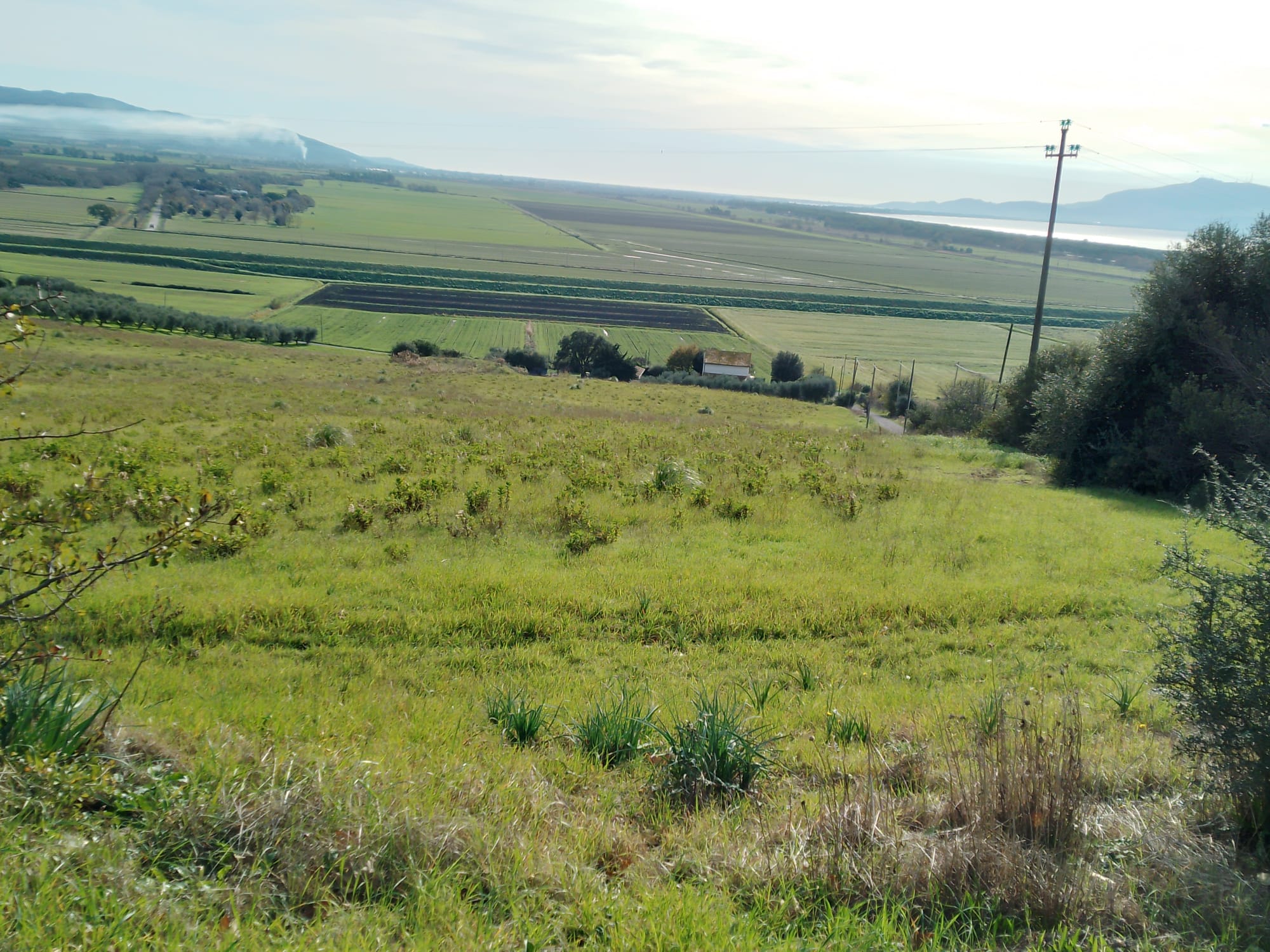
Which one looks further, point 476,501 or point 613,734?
point 476,501

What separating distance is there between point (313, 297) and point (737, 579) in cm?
9599

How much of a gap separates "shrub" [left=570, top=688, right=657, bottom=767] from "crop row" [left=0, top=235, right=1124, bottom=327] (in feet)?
379

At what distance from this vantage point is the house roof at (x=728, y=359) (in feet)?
237

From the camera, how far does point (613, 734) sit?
570 cm

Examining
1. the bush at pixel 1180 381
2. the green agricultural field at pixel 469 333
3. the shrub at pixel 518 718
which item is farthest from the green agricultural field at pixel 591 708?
the green agricultural field at pixel 469 333

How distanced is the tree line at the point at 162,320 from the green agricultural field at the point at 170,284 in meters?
7.02

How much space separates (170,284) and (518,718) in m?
97.6

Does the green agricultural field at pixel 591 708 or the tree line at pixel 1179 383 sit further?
the tree line at pixel 1179 383

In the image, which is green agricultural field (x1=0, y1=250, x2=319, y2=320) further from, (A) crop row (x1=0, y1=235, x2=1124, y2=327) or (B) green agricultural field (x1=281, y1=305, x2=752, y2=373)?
(A) crop row (x1=0, y1=235, x2=1124, y2=327)

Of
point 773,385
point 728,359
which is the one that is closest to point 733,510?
point 773,385

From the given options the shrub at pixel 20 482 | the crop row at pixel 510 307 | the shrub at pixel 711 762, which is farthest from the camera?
the crop row at pixel 510 307

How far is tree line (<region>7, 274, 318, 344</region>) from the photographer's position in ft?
191

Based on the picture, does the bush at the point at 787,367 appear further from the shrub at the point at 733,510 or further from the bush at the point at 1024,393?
the shrub at the point at 733,510

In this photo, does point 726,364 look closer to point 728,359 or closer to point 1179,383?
point 728,359
